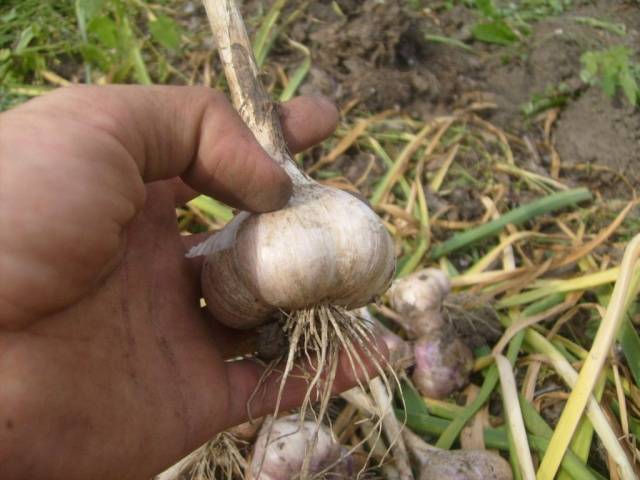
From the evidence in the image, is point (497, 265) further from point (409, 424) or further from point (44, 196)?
point (44, 196)

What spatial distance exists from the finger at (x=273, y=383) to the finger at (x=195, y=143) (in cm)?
36

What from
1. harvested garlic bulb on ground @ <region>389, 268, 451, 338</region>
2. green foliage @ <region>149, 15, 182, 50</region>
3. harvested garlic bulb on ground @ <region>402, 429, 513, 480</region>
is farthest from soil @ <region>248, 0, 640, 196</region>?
harvested garlic bulb on ground @ <region>402, 429, 513, 480</region>

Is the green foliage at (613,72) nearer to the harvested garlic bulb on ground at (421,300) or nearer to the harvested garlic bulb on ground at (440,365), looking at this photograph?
the harvested garlic bulb on ground at (421,300)

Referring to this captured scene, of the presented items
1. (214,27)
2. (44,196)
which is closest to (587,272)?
(214,27)

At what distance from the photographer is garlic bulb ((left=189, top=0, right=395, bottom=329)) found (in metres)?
1.14

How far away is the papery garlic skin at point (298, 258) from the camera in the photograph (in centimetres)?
114

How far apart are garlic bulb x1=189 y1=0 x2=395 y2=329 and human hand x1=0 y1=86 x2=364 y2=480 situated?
0.21ft

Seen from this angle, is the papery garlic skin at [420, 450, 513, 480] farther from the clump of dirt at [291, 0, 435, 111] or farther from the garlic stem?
the clump of dirt at [291, 0, 435, 111]

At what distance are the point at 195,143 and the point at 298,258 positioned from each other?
10.7 inches

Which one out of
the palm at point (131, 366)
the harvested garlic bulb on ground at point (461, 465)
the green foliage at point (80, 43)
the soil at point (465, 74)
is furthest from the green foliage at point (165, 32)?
the harvested garlic bulb on ground at point (461, 465)

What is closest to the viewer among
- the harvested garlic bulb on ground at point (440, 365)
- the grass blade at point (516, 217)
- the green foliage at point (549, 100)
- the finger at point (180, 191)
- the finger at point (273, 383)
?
the finger at point (273, 383)

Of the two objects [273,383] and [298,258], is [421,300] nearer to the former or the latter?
[273,383]

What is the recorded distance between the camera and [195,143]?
45.5 inches

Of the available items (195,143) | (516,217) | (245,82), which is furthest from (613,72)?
(195,143)
